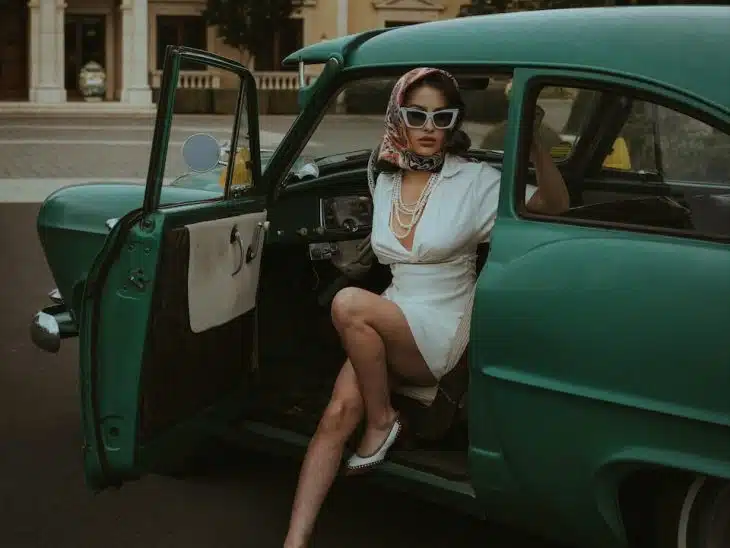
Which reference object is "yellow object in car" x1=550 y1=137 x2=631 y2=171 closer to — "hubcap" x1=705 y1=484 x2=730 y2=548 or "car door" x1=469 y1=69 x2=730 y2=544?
"car door" x1=469 y1=69 x2=730 y2=544

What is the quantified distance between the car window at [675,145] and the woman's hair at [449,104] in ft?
1.61

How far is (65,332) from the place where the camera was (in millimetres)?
4836

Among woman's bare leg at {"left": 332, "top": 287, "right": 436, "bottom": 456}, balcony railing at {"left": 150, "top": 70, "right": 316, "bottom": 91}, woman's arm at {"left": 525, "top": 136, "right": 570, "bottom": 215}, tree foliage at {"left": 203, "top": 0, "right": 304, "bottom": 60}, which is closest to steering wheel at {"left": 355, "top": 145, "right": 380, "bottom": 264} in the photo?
woman's bare leg at {"left": 332, "top": 287, "right": 436, "bottom": 456}

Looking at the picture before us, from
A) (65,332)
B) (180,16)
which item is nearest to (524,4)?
(180,16)

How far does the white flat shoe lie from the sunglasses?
90 cm

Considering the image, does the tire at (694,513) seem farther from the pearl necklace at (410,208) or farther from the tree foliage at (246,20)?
the tree foliage at (246,20)

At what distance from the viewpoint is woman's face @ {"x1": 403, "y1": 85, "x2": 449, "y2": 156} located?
3676 mm

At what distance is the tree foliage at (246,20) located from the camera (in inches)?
1447

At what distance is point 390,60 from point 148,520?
5.73ft

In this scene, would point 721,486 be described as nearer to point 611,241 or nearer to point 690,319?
point 690,319

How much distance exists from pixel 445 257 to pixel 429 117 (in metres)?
0.42

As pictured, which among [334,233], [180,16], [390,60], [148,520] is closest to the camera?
[390,60]

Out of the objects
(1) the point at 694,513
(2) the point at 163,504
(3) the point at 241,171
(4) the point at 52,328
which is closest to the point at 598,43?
(1) the point at 694,513

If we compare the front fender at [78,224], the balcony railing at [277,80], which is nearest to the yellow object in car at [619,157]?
the front fender at [78,224]
